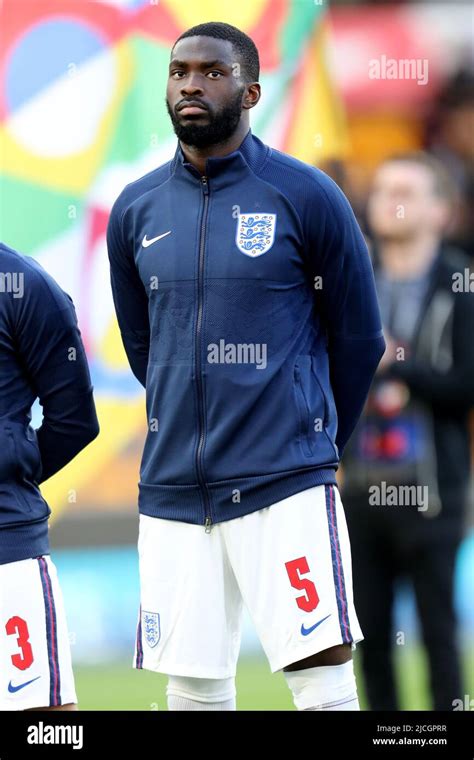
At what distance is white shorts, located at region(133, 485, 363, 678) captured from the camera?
284cm

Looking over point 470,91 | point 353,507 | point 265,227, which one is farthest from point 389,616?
point 470,91

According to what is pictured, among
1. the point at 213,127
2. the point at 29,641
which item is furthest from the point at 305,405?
the point at 29,641

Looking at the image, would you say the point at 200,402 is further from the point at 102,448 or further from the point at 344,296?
the point at 102,448

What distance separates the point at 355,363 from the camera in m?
3.03

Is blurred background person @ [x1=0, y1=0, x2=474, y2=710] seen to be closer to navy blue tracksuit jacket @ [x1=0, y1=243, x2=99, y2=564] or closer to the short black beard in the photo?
navy blue tracksuit jacket @ [x1=0, y1=243, x2=99, y2=564]

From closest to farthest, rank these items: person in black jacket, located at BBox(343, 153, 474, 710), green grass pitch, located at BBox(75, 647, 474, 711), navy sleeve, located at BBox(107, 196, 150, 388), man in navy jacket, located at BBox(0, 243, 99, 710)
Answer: man in navy jacket, located at BBox(0, 243, 99, 710), navy sleeve, located at BBox(107, 196, 150, 388), person in black jacket, located at BBox(343, 153, 474, 710), green grass pitch, located at BBox(75, 647, 474, 711)

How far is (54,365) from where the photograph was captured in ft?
10.1

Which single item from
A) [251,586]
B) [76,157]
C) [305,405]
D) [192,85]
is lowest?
[251,586]

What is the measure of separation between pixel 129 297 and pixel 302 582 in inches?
28.1

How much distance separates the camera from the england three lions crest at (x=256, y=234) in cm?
289

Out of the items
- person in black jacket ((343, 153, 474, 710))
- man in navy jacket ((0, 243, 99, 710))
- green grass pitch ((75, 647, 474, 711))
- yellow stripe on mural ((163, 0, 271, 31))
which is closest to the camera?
man in navy jacket ((0, 243, 99, 710))

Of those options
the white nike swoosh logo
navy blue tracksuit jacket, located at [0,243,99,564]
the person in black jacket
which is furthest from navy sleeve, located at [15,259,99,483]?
the person in black jacket

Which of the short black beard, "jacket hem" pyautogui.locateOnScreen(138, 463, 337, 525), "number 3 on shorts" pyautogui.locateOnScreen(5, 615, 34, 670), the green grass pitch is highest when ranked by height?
the short black beard

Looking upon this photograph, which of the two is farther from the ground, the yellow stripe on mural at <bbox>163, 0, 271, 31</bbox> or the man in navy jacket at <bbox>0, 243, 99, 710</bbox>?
the yellow stripe on mural at <bbox>163, 0, 271, 31</bbox>
